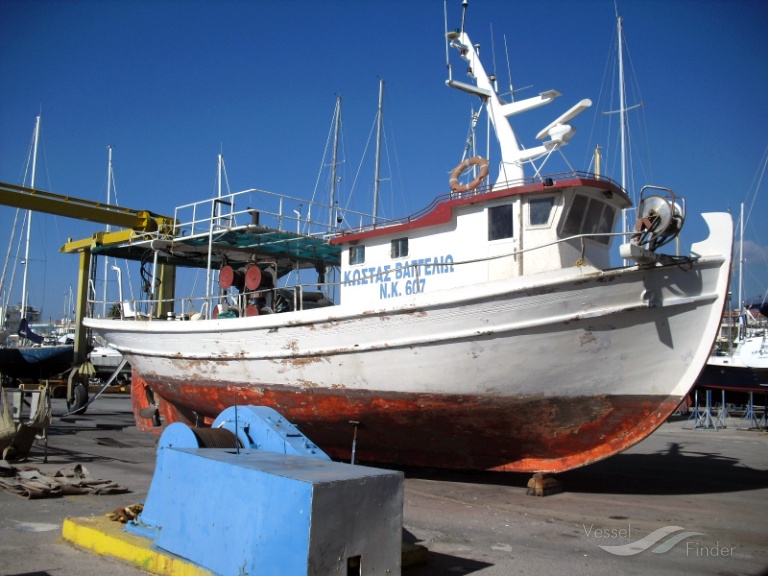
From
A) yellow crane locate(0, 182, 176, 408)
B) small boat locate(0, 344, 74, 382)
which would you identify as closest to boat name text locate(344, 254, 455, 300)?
yellow crane locate(0, 182, 176, 408)

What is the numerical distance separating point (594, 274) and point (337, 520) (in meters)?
4.69

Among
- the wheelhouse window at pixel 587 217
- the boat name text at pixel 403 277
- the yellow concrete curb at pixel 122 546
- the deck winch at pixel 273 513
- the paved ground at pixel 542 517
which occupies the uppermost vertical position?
the wheelhouse window at pixel 587 217

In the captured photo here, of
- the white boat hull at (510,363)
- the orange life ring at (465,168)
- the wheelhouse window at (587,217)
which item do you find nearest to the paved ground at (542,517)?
the white boat hull at (510,363)

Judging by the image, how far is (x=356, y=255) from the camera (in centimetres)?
1086

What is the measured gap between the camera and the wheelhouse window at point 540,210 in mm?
8664

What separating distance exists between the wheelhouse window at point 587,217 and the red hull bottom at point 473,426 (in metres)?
2.39

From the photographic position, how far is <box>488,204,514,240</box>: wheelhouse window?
8.89m

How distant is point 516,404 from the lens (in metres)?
8.02

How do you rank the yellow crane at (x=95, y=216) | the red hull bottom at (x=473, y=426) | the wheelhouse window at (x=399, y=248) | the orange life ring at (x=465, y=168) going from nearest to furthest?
1. the red hull bottom at (x=473, y=426)
2. the orange life ring at (x=465, y=168)
3. the wheelhouse window at (x=399, y=248)
4. the yellow crane at (x=95, y=216)

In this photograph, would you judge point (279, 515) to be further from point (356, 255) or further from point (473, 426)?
point (356, 255)

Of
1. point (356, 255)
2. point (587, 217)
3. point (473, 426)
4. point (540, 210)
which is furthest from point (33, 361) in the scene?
point (587, 217)

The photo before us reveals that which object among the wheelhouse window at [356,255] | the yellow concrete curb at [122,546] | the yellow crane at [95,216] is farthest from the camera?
the yellow crane at [95,216]

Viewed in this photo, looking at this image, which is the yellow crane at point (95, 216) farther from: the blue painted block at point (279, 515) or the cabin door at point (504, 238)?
the blue painted block at point (279, 515)

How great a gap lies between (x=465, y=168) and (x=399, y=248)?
164 cm
